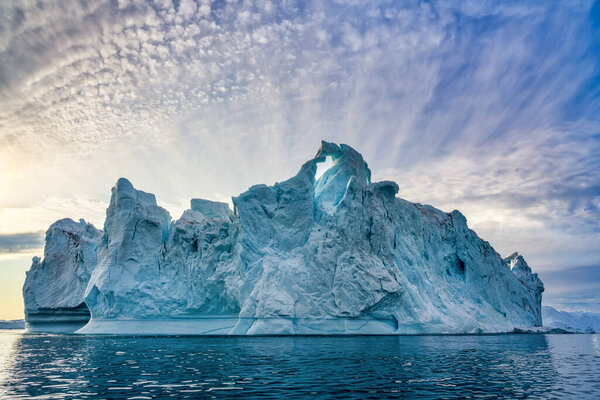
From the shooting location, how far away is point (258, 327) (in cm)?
2516

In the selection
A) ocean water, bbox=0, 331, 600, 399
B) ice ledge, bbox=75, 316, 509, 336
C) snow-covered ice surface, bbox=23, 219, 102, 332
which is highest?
snow-covered ice surface, bbox=23, 219, 102, 332

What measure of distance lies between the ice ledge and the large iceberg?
0.21ft

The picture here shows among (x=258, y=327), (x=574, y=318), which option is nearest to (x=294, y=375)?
(x=258, y=327)

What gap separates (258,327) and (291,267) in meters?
4.16

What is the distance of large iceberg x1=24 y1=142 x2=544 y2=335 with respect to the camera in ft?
86.3

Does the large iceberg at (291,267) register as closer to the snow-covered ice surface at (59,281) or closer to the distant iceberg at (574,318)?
the snow-covered ice surface at (59,281)

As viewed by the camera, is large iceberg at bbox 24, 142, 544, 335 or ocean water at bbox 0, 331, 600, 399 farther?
large iceberg at bbox 24, 142, 544, 335

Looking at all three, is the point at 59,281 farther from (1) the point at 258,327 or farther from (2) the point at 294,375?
(2) the point at 294,375

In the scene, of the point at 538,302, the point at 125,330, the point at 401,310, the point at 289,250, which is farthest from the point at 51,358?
the point at 538,302

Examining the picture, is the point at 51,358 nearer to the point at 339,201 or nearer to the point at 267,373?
the point at 267,373

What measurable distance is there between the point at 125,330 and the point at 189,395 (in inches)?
882

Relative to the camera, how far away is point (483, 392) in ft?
29.5

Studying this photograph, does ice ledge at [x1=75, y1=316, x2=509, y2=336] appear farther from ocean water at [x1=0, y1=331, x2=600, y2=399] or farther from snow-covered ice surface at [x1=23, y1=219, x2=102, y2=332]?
snow-covered ice surface at [x1=23, y1=219, x2=102, y2=332]

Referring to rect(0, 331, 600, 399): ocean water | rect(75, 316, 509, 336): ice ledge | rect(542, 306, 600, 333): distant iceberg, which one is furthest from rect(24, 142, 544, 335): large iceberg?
rect(542, 306, 600, 333): distant iceberg
